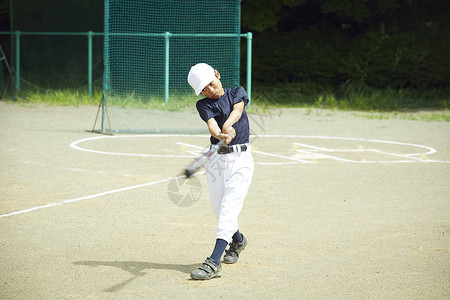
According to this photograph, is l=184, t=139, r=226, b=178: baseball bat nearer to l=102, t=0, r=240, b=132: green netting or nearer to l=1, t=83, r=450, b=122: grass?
l=102, t=0, r=240, b=132: green netting

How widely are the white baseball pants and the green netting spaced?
1306 centimetres

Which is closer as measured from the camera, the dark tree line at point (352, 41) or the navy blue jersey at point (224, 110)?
the navy blue jersey at point (224, 110)

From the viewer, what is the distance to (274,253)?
22.8ft

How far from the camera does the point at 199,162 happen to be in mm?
6012

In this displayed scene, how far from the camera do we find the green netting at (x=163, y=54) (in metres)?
21.3

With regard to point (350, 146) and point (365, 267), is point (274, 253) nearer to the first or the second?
point (365, 267)

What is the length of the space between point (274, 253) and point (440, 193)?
3.95 m

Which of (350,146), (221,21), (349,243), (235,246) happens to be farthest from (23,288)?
(221,21)

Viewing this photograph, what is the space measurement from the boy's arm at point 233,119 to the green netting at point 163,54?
43.2ft

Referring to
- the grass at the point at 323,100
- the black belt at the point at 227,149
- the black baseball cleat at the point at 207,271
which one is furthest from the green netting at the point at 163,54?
the black baseball cleat at the point at 207,271

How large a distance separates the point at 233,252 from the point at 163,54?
1712 cm

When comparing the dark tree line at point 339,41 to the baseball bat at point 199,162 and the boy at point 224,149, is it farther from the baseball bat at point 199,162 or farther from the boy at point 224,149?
the baseball bat at point 199,162

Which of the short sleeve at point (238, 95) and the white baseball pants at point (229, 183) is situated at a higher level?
the short sleeve at point (238, 95)

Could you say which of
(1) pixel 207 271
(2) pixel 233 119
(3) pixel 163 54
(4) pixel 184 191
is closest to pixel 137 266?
(1) pixel 207 271
